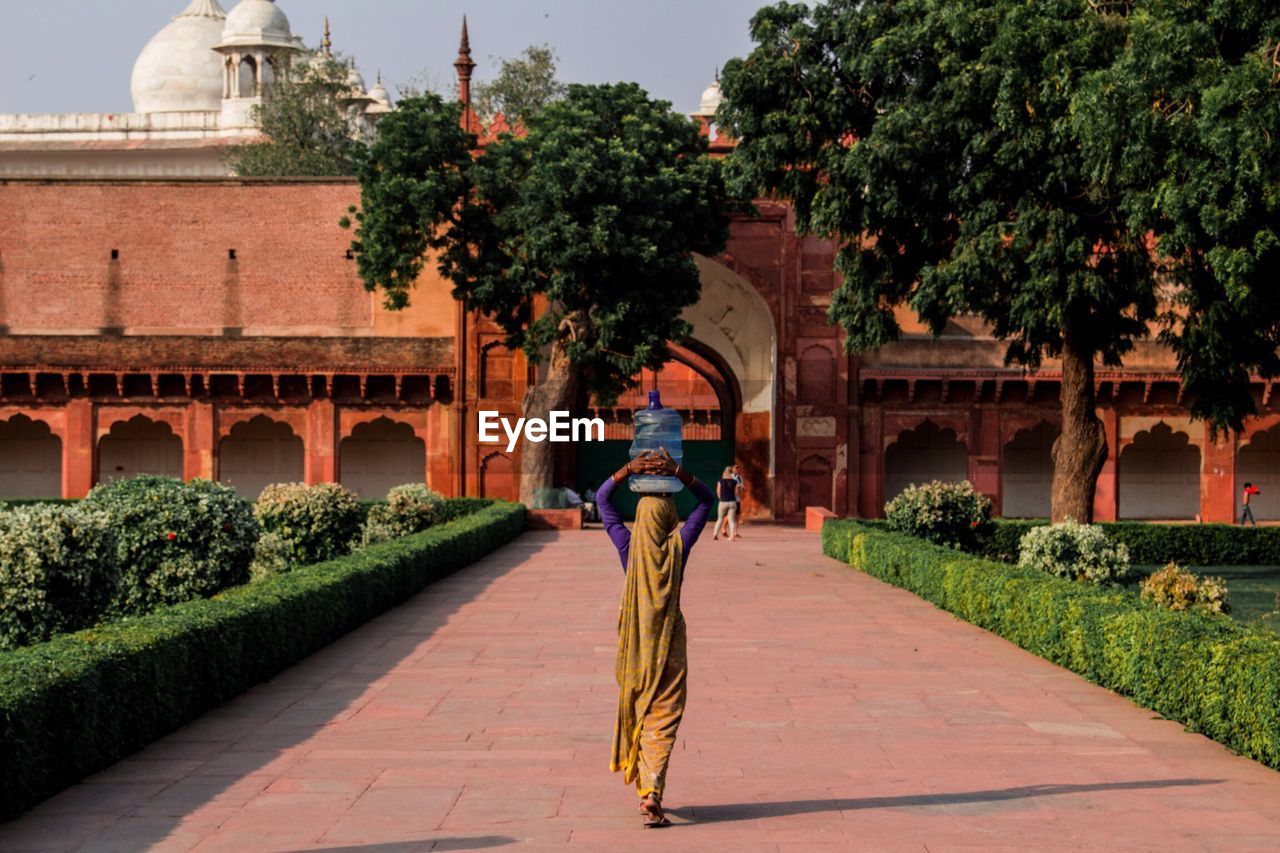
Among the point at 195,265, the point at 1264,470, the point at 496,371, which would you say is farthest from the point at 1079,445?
the point at 195,265

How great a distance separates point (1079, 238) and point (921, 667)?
935 cm

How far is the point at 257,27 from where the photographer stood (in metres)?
53.8

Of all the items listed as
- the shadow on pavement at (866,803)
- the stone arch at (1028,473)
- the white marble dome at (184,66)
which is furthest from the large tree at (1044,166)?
the white marble dome at (184,66)

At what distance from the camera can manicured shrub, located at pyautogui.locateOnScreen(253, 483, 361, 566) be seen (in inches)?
790

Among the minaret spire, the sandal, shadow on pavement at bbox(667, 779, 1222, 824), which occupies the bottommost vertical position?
shadow on pavement at bbox(667, 779, 1222, 824)

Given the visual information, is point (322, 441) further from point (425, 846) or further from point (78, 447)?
point (425, 846)

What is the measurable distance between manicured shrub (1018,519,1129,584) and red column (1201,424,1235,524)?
16.6 meters

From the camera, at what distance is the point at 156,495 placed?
15562mm

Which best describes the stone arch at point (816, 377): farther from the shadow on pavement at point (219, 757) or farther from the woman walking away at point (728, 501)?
the shadow on pavement at point (219, 757)

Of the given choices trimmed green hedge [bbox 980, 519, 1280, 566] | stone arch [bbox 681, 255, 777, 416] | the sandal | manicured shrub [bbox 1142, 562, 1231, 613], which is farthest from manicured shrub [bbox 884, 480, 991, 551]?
the sandal

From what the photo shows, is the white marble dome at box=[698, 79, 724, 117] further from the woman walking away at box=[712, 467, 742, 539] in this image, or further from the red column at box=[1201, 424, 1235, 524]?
the woman walking away at box=[712, 467, 742, 539]

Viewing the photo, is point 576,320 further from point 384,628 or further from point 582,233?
point 384,628

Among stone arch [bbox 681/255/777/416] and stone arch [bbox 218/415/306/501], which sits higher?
stone arch [bbox 681/255/777/416]

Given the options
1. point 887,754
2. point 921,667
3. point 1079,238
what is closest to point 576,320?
point 1079,238
